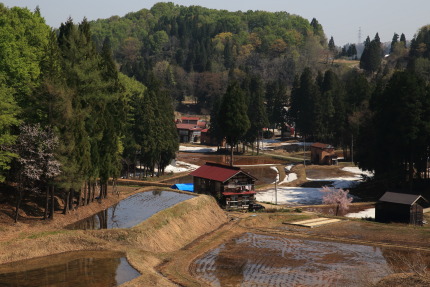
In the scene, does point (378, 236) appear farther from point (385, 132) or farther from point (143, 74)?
point (143, 74)

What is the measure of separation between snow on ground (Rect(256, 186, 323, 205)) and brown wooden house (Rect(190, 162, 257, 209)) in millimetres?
8674

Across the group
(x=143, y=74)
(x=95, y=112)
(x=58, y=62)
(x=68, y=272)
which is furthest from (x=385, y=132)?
(x=143, y=74)

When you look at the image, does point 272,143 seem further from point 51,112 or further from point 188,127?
point 51,112

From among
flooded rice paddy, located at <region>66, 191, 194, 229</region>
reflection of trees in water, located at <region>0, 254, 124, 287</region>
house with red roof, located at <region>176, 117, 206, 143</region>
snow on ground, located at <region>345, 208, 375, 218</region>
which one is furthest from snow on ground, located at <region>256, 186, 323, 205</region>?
house with red roof, located at <region>176, 117, 206, 143</region>

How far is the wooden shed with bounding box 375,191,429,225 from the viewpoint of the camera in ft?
158

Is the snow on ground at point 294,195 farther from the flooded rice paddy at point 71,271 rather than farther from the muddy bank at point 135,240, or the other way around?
the flooded rice paddy at point 71,271

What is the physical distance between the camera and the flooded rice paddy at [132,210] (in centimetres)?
3991

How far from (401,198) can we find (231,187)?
56.6ft

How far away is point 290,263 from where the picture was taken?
34.2 metres

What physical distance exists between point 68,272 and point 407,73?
166 feet

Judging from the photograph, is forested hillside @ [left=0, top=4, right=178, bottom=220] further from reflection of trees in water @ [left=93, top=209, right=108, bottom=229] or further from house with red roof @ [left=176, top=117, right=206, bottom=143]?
house with red roof @ [left=176, top=117, right=206, bottom=143]

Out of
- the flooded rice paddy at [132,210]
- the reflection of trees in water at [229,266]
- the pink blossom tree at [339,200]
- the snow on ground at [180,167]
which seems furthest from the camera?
the snow on ground at [180,167]

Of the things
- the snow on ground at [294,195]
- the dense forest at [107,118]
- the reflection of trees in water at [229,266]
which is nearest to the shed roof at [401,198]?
the dense forest at [107,118]

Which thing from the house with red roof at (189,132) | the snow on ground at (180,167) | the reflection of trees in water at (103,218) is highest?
the house with red roof at (189,132)
